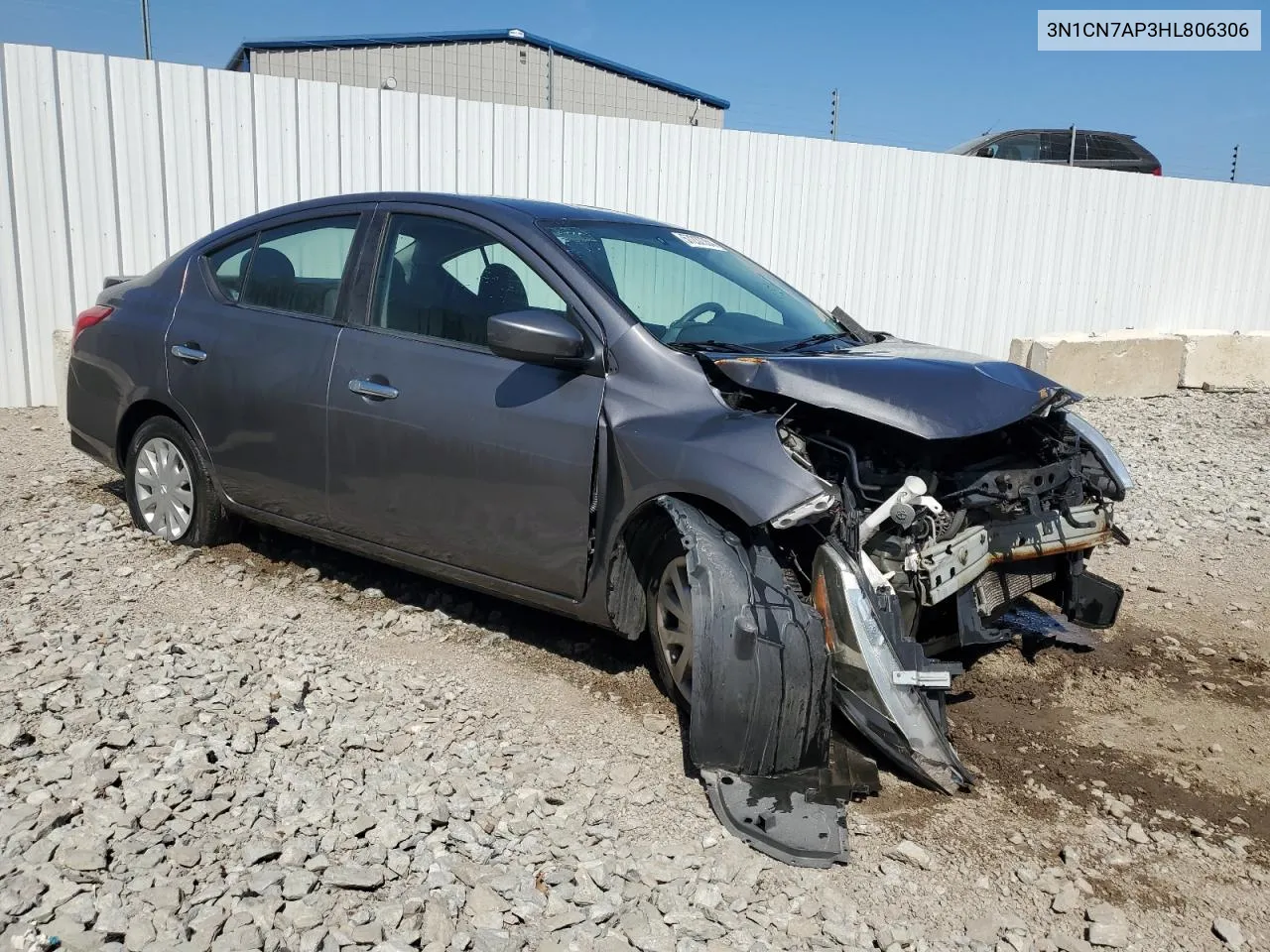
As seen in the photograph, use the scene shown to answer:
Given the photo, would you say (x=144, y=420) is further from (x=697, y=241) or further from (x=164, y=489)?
A: (x=697, y=241)

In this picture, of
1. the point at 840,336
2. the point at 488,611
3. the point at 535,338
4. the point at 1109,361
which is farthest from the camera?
the point at 1109,361

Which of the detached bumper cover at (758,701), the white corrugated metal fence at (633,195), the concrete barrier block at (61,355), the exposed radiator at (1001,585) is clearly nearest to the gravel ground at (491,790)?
the detached bumper cover at (758,701)

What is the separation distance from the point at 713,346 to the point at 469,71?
55.0 feet

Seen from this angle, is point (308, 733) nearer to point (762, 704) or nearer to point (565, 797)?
point (565, 797)

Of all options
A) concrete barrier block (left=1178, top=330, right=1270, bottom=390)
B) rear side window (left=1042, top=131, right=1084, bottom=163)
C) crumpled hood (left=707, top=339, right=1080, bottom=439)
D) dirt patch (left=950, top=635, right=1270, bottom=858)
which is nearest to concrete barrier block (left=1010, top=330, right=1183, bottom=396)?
concrete barrier block (left=1178, top=330, right=1270, bottom=390)

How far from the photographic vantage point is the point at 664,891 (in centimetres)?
275

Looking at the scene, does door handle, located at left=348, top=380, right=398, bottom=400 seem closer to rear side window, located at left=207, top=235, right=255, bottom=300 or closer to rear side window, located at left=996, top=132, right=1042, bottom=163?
rear side window, located at left=207, top=235, right=255, bottom=300

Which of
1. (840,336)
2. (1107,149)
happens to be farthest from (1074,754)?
(1107,149)

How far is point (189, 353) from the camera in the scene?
4805mm

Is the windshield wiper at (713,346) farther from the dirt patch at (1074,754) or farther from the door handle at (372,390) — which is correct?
the dirt patch at (1074,754)

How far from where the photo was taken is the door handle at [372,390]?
412 cm

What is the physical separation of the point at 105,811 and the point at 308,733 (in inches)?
27.0

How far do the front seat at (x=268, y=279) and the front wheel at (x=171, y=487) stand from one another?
75 cm

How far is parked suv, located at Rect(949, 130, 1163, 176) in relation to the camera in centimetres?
1516
